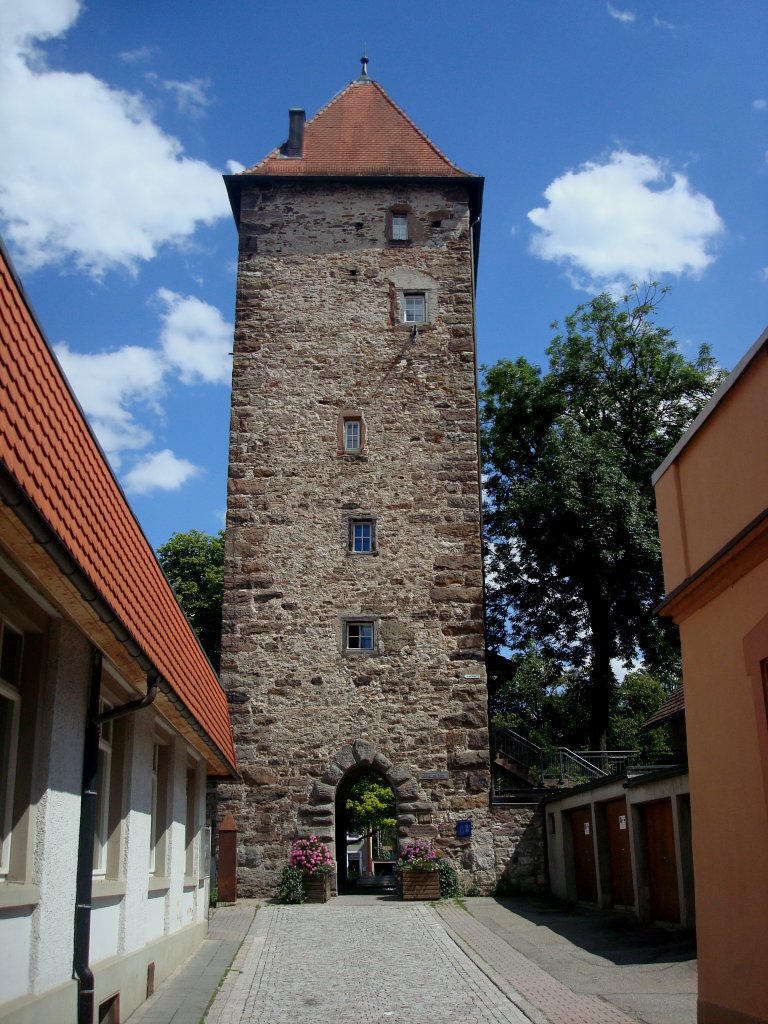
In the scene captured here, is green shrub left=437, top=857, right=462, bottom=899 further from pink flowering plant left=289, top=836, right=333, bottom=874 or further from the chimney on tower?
the chimney on tower

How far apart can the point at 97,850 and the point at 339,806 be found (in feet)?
52.8

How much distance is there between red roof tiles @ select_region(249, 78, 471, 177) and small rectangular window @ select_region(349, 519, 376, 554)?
8.60 m

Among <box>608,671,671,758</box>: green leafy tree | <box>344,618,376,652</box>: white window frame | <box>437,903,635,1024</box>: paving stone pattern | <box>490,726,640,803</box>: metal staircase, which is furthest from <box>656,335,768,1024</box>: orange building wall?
<box>608,671,671,758</box>: green leafy tree

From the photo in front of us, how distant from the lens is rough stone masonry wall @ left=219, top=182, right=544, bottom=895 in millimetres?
19766

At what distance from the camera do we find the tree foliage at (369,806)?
157 ft

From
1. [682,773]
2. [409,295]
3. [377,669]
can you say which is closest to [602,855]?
[682,773]

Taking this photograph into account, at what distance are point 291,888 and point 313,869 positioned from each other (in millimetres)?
515

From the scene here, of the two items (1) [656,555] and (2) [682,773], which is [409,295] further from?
(2) [682,773]

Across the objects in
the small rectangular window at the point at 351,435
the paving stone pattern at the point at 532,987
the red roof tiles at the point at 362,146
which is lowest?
the paving stone pattern at the point at 532,987

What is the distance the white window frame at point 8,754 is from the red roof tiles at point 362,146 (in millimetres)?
20755

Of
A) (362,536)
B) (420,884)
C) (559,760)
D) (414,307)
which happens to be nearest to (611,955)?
→ (420,884)

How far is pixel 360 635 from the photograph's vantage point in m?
20.6

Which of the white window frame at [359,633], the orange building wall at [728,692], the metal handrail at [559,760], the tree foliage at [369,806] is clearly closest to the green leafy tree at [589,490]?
the metal handrail at [559,760]

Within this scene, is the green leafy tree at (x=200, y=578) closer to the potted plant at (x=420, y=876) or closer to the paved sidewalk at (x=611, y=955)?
the potted plant at (x=420, y=876)
